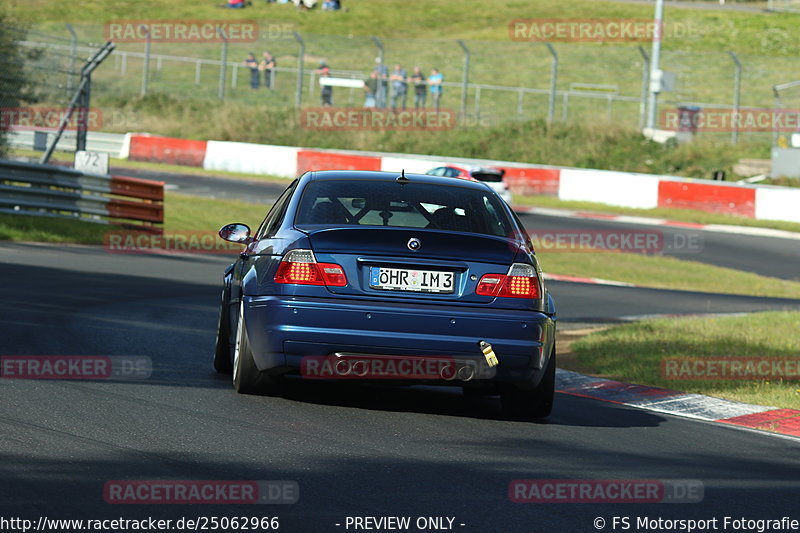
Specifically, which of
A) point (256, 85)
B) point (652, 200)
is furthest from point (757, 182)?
point (256, 85)

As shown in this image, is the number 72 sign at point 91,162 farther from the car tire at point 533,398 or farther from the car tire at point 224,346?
the car tire at point 533,398

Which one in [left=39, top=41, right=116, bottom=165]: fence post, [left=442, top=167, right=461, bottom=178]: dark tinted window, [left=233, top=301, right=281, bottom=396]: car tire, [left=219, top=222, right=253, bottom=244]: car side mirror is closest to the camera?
[left=233, top=301, right=281, bottom=396]: car tire

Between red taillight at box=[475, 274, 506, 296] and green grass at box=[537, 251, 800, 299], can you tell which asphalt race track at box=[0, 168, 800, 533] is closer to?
red taillight at box=[475, 274, 506, 296]

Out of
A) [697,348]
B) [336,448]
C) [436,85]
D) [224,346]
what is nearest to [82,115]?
[697,348]

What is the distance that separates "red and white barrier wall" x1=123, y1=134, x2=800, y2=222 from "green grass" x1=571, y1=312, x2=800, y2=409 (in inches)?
677

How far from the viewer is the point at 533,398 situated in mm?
8047

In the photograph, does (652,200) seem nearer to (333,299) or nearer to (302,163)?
(302,163)

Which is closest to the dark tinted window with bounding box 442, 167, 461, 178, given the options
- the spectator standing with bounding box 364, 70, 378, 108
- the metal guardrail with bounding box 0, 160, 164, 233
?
the metal guardrail with bounding box 0, 160, 164, 233

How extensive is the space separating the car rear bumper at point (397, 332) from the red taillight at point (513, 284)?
104 millimetres

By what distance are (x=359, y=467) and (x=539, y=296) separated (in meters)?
2.01

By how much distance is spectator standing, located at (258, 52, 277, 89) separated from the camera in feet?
142

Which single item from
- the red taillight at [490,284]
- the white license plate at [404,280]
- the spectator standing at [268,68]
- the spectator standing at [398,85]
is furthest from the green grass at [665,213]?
the white license plate at [404,280]

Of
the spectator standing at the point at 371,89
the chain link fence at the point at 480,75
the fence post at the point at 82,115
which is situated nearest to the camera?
the fence post at the point at 82,115

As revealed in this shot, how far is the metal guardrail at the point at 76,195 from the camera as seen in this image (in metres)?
20.8
